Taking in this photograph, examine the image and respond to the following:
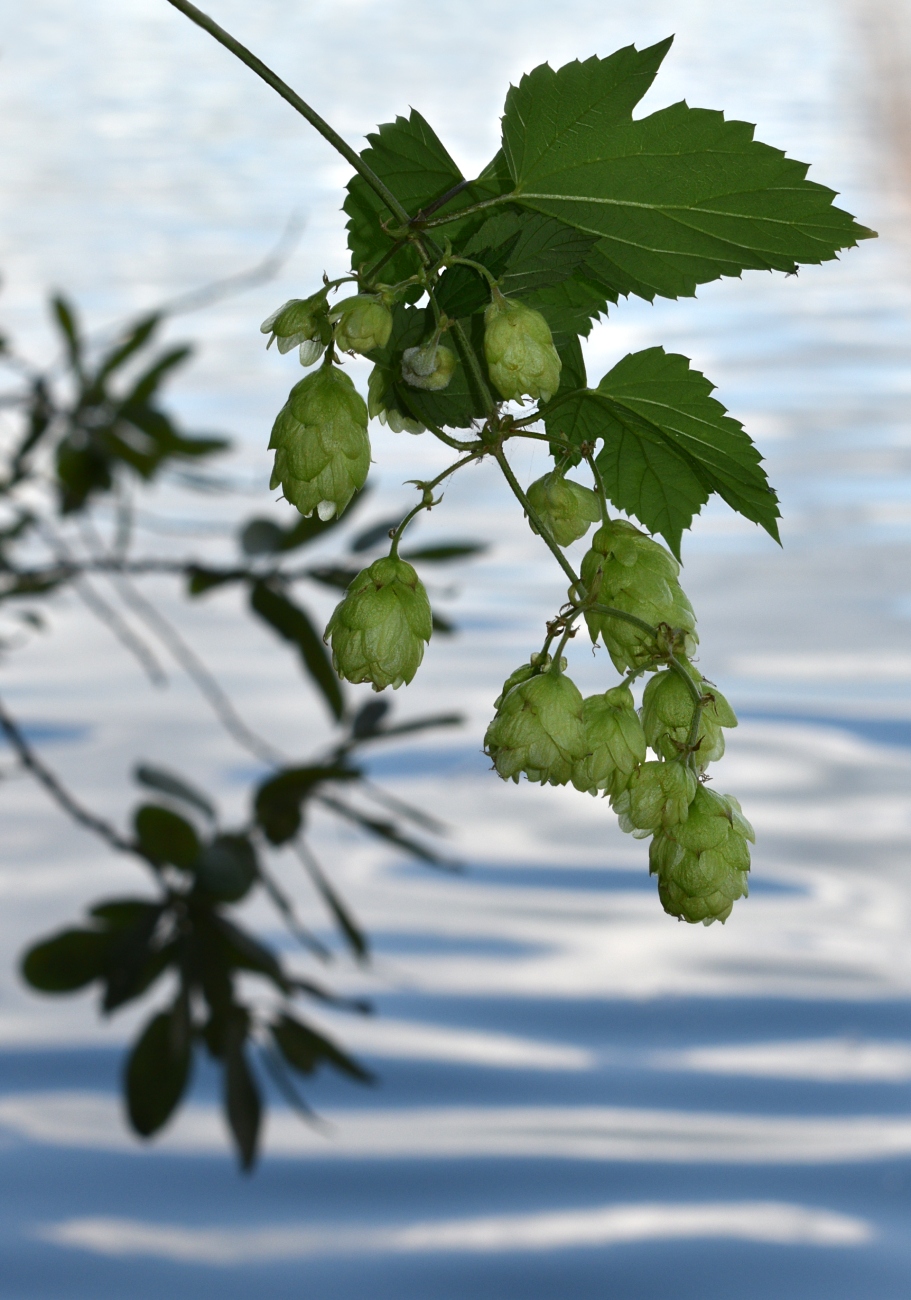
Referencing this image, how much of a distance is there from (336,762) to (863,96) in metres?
2.92

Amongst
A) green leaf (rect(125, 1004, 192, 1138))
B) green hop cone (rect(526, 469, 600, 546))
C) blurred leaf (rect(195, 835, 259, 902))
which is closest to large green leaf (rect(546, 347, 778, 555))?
green hop cone (rect(526, 469, 600, 546))

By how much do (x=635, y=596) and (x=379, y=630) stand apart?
0.06 metres

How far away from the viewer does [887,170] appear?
3.17 metres

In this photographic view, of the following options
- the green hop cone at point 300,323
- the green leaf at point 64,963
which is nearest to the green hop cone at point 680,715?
the green hop cone at point 300,323

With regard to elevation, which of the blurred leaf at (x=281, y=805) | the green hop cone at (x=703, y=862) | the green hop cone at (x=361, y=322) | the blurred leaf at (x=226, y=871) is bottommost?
the green hop cone at (x=703, y=862)

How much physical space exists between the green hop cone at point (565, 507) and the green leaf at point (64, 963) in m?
0.91

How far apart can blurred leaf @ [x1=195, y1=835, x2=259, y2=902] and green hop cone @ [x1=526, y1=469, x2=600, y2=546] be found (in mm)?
807

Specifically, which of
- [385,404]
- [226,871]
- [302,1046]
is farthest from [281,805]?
[385,404]

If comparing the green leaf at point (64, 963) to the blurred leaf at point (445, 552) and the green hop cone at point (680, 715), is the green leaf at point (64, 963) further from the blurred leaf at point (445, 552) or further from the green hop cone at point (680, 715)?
the green hop cone at point (680, 715)

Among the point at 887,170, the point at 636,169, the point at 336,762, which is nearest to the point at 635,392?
the point at 636,169

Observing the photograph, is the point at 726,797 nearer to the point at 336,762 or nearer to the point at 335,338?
the point at 335,338

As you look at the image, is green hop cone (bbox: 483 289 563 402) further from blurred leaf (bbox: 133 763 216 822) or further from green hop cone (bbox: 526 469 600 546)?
blurred leaf (bbox: 133 763 216 822)

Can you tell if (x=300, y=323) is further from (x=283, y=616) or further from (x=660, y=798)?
(x=283, y=616)

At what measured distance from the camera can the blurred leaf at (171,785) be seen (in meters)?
1.23
